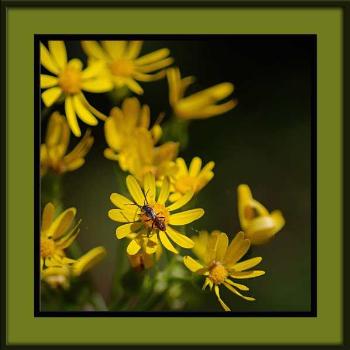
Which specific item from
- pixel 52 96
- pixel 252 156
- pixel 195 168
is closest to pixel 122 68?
pixel 52 96

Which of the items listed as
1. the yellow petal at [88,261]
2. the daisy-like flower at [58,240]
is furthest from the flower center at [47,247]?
the yellow petal at [88,261]

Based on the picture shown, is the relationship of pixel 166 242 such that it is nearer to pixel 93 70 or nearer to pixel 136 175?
pixel 136 175

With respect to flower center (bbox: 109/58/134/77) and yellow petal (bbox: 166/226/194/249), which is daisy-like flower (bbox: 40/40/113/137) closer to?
flower center (bbox: 109/58/134/77)

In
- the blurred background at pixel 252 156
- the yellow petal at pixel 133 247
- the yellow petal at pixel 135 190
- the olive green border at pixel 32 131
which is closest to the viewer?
the yellow petal at pixel 133 247

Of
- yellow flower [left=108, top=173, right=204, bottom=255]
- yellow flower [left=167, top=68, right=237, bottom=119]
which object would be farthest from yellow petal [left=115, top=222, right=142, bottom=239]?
yellow flower [left=167, top=68, right=237, bottom=119]

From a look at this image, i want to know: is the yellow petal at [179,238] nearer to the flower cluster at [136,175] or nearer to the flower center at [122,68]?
the flower cluster at [136,175]

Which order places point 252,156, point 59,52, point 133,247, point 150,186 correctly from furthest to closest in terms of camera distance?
point 252,156 → point 59,52 → point 150,186 → point 133,247

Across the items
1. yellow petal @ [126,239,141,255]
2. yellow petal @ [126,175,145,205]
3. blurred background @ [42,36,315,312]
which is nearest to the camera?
yellow petal @ [126,239,141,255]
